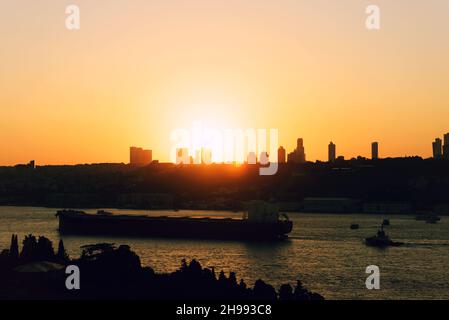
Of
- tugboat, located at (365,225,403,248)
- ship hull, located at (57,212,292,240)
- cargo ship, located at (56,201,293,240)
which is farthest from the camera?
cargo ship, located at (56,201,293,240)

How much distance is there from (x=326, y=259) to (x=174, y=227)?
1446 inches

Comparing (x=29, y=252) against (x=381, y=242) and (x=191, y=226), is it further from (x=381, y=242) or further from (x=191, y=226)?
(x=191, y=226)

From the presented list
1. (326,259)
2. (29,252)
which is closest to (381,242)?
(326,259)

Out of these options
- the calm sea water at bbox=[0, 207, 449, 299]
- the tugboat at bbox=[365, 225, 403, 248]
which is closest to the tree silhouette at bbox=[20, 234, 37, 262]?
the calm sea water at bbox=[0, 207, 449, 299]

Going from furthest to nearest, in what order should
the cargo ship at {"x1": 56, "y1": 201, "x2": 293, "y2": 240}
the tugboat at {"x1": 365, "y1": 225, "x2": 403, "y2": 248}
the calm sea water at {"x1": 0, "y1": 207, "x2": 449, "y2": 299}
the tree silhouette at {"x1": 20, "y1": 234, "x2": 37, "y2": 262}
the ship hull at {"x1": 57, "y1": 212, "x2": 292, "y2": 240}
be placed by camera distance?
the cargo ship at {"x1": 56, "y1": 201, "x2": 293, "y2": 240}
the ship hull at {"x1": 57, "y1": 212, "x2": 292, "y2": 240}
the tugboat at {"x1": 365, "y1": 225, "x2": 403, "y2": 248}
the calm sea water at {"x1": 0, "y1": 207, "x2": 449, "y2": 299}
the tree silhouette at {"x1": 20, "y1": 234, "x2": 37, "y2": 262}

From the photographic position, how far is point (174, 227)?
9444cm

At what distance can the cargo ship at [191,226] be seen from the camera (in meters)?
89.5

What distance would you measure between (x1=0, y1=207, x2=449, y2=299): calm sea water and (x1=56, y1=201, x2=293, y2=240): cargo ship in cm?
306

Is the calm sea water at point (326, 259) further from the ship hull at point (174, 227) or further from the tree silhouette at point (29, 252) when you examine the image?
the tree silhouette at point (29, 252)

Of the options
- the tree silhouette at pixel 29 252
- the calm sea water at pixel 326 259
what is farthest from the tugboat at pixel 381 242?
the tree silhouette at pixel 29 252

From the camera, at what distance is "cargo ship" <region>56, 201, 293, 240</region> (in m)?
89.5

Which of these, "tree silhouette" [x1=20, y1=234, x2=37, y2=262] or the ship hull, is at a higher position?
"tree silhouette" [x1=20, y1=234, x2=37, y2=262]

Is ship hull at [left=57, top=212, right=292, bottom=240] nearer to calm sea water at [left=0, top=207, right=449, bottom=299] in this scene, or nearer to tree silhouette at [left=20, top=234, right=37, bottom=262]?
calm sea water at [left=0, top=207, right=449, bottom=299]
